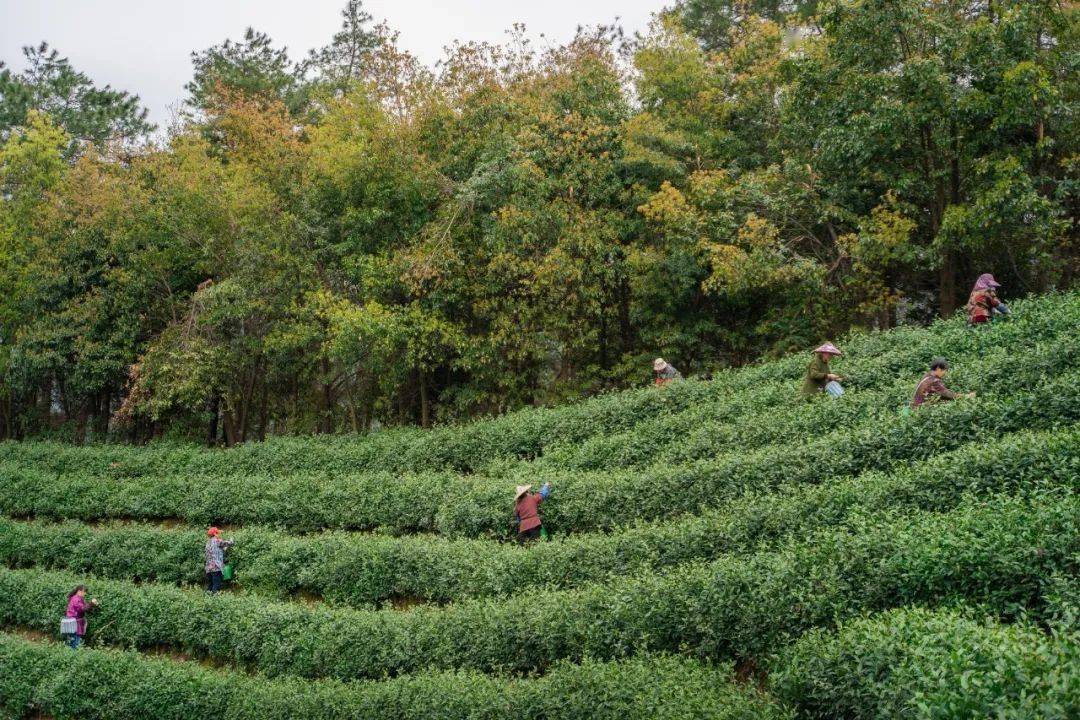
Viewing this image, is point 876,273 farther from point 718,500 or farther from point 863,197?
point 718,500

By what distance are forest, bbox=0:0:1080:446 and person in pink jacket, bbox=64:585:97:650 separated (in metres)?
7.87

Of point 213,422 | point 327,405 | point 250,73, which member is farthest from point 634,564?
point 250,73

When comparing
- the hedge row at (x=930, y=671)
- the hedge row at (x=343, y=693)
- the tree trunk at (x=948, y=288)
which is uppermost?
the tree trunk at (x=948, y=288)

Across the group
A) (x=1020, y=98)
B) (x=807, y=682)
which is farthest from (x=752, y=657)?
(x=1020, y=98)

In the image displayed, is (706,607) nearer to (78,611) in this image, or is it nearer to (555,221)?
(78,611)

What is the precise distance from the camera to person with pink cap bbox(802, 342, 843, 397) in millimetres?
14961

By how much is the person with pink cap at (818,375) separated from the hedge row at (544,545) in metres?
3.52

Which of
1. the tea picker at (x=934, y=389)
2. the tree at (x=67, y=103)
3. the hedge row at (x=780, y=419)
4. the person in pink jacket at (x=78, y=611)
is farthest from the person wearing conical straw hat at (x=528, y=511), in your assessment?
the tree at (x=67, y=103)

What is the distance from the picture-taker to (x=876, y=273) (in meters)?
20.8

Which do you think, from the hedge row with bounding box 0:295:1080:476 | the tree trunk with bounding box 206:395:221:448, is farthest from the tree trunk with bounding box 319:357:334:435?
the hedge row with bounding box 0:295:1080:476

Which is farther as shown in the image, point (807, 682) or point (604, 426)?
point (604, 426)

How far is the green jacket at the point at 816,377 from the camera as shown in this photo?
15047 millimetres

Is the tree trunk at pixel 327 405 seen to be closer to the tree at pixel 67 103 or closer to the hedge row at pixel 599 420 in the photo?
the hedge row at pixel 599 420

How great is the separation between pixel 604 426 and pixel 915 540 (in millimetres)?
9765
